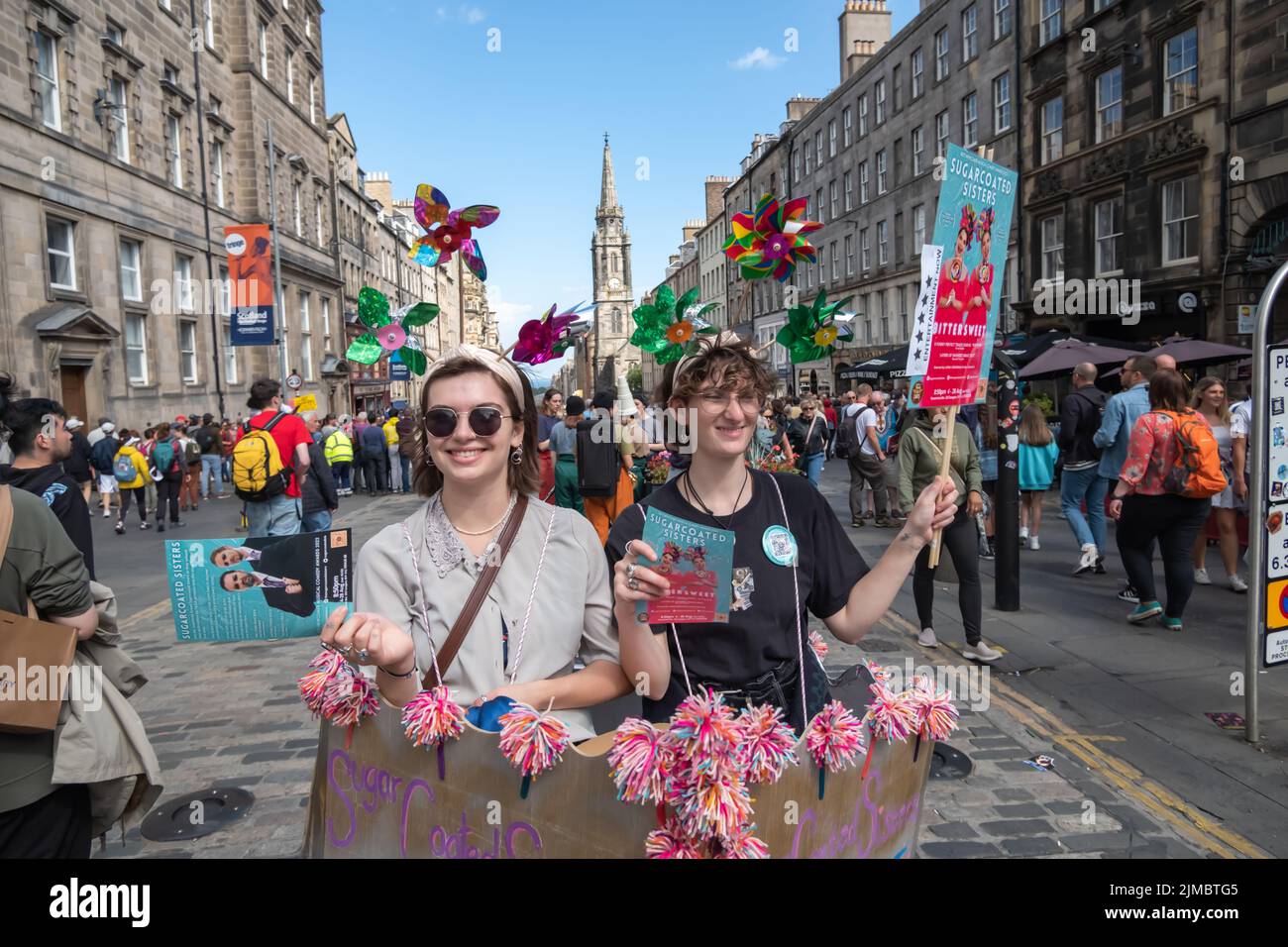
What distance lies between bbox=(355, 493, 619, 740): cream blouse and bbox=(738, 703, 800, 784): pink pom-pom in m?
0.54

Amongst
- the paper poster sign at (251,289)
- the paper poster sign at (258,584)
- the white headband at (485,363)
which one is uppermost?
the paper poster sign at (251,289)

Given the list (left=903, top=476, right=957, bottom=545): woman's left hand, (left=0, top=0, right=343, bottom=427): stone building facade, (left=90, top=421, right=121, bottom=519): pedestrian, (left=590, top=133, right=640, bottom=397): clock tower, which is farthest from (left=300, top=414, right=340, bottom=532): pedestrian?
(left=590, top=133, right=640, bottom=397): clock tower

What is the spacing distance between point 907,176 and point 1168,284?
16189mm

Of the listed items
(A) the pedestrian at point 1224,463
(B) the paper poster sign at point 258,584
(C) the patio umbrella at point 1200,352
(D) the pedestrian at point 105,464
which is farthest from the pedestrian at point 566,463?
(D) the pedestrian at point 105,464

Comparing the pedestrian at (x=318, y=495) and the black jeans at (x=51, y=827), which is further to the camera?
the pedestrian at (x=318, y=495)

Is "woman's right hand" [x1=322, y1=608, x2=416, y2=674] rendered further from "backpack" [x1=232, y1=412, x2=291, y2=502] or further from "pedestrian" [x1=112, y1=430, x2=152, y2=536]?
"pedestrian" [x1=112, y1=430, x2=152, y2=536]

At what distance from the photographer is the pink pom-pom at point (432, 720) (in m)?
1.91

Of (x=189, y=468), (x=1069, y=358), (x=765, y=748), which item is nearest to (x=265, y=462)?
(x=765, y=748)

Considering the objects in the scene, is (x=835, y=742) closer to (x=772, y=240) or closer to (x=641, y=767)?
(x=641, y=767)

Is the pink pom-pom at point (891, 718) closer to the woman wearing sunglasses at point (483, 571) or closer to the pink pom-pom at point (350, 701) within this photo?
the woman wearing sunglasses at point (483, 571)

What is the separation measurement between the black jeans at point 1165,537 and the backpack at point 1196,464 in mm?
136

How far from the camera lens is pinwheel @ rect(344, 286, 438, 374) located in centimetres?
511

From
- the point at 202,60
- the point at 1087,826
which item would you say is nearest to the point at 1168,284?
the point at 1087,826
